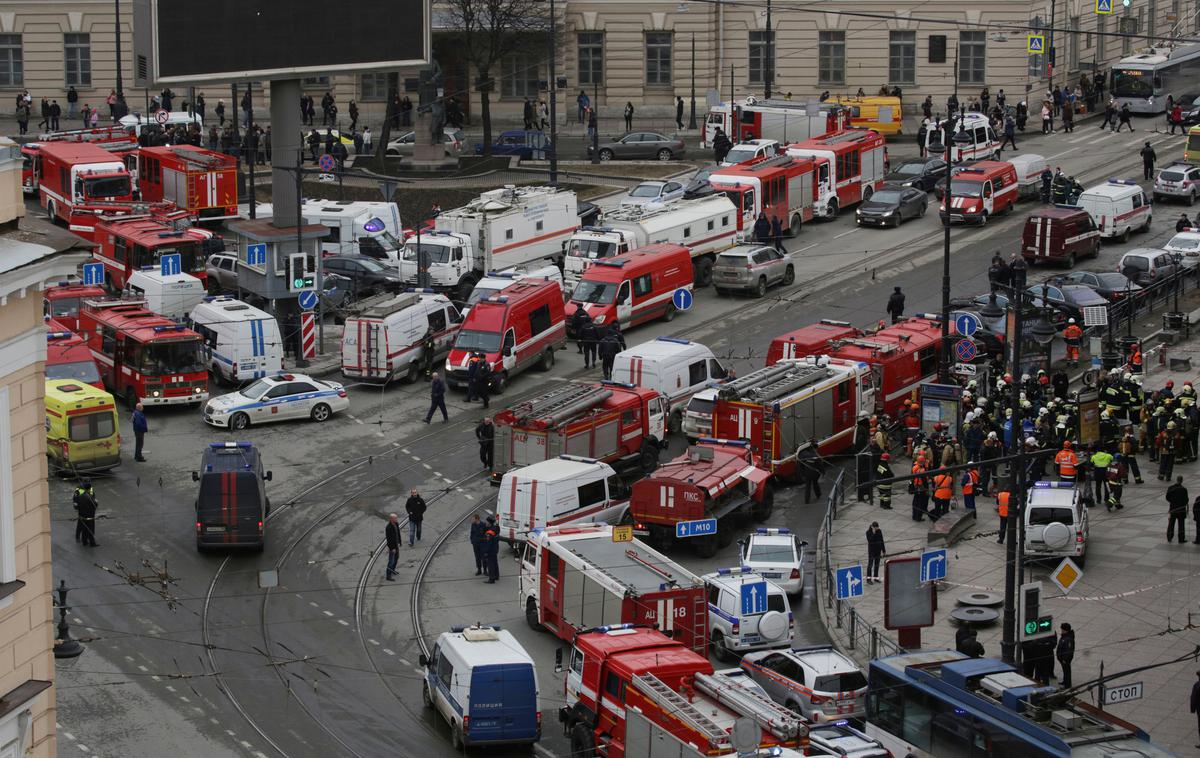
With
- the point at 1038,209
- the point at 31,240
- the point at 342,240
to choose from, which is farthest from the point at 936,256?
the point at 31,240

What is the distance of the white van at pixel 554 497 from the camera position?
138ft

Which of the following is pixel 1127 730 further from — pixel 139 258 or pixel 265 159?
pixel 265 159

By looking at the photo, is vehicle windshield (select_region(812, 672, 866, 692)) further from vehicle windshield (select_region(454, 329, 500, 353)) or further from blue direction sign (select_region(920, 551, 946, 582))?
vehicle windshield (select_region(454, 329, 500, 353))

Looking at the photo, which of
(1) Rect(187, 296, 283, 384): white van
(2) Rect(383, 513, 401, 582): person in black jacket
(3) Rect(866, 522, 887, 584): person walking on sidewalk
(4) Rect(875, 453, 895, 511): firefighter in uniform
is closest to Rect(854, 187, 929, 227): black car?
(1) Rect(187, 296, 283, 384): white van

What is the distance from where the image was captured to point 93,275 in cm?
5969

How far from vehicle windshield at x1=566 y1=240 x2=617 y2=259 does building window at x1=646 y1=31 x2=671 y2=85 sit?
3079cm

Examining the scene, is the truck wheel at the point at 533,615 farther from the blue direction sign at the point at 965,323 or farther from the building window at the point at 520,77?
the building window at the point at 520,77

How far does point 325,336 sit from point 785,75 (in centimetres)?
3695

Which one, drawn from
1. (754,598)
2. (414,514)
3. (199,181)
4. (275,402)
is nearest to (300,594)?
(414,514)

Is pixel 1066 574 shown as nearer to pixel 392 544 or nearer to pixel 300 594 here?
pixel 392 544

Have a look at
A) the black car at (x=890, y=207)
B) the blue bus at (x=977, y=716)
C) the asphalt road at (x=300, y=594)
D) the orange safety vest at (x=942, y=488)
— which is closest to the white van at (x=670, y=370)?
the asphalt road at (x=300, y=594)

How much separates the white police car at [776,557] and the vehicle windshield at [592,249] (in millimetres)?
21123

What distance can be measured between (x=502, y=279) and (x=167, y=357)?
421 inches

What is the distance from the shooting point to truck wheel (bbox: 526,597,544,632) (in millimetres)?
38781
